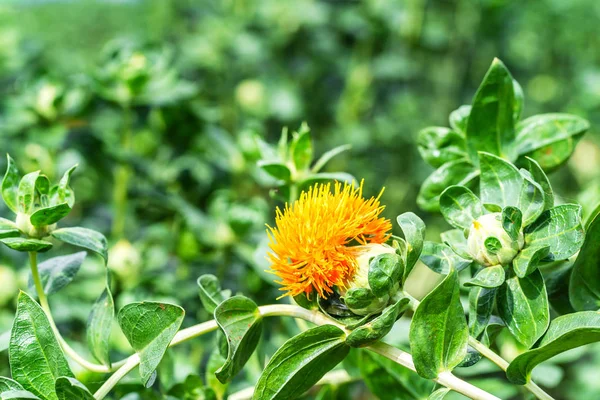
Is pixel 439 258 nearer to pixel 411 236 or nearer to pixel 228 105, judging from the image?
pixel 411 236

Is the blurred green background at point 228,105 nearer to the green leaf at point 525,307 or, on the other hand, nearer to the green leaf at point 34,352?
the green leaf at point 34,352

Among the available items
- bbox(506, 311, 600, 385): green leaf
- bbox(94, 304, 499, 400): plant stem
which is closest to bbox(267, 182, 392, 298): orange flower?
bbox(94, 304, 499, 400): plant stem

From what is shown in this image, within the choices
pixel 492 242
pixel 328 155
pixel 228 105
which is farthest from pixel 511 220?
pixel 228 105

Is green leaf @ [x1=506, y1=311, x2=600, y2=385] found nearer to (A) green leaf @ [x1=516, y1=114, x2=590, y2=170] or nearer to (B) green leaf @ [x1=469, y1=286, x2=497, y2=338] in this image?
(B) green leaf @ [x1=469, y1=286, x2=497, y2=338]

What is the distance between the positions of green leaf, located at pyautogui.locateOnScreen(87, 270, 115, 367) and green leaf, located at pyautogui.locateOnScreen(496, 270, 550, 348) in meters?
0.31

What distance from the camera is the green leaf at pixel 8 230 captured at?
1.78ft

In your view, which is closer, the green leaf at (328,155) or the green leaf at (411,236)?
the green leaf at (411,236)

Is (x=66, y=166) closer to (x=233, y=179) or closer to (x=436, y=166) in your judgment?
(x=233, y=179)

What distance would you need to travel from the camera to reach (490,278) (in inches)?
19.4

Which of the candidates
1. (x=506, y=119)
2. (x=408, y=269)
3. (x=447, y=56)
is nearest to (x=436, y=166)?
(x=506, y=119)

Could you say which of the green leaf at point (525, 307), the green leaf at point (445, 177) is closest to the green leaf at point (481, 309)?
the green leaf at point (525, 307)

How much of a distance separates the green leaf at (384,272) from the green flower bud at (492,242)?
2.6 inches

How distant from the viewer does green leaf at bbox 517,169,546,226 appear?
50cm

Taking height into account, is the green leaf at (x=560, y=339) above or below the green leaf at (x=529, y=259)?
below
